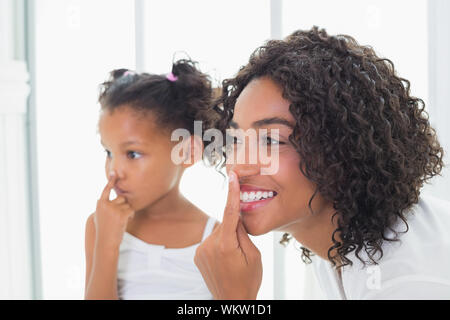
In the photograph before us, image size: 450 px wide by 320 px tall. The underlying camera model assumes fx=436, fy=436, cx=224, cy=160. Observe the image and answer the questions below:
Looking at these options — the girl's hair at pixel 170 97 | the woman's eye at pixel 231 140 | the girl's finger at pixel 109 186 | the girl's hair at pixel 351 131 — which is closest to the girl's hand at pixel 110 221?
the girl's finger at pixel 109 186

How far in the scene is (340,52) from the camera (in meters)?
0.75

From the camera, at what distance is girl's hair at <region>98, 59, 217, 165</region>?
91 centimetres

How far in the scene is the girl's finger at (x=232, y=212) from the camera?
0.74m

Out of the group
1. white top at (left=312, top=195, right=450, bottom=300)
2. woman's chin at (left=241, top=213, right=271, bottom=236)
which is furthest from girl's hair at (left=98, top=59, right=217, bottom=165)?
white top at (left=312, top=195, right=450, bottom=300)

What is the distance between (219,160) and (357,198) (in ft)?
1.16

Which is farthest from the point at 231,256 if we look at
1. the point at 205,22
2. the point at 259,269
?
the point at 205,22

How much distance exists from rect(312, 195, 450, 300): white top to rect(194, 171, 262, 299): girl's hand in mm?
176

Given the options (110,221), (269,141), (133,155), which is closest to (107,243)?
(110,221)

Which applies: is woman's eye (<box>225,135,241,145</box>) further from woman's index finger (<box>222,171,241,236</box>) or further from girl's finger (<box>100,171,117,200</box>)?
girl's finger (<box>100,171,117,200</box>)

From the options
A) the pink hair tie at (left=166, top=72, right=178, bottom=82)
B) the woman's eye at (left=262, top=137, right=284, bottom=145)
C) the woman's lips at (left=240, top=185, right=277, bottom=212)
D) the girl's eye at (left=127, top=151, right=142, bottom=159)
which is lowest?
the woman's lips at (left=240, top=185, right=277, bottom=212)

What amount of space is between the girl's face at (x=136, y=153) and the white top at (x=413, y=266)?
42 centimetres

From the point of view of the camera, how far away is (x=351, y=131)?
707 mm

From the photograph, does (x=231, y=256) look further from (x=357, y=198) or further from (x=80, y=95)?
(x=80, y=95)

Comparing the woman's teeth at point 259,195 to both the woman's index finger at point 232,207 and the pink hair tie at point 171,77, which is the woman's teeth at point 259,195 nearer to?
the woman's index finger at point 232,207
